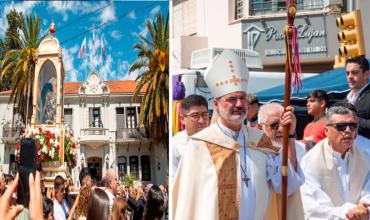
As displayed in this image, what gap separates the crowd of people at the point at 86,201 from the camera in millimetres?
1516

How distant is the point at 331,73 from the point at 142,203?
2380 mm

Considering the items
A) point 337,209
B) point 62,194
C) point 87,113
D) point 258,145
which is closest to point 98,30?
point 62,194

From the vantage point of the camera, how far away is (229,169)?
3.68 meters

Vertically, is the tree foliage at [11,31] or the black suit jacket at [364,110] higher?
the tree foliage at [11,31]

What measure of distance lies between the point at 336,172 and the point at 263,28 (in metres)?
11.1

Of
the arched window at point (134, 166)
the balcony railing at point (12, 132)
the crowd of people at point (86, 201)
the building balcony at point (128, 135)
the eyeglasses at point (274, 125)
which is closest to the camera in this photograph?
the crowd of people at point (86, 201)

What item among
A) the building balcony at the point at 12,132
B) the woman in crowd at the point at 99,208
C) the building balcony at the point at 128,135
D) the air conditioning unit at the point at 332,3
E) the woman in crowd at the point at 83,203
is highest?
the air conditioning unit at the point at 332,3

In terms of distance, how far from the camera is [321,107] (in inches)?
197

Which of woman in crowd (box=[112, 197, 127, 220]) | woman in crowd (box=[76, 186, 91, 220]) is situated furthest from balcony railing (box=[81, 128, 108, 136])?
woman in crowd (box=[112, 197, 127, 220])

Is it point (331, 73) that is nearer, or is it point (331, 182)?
point (331, 182)

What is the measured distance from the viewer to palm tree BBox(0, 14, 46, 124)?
6423 millimetres

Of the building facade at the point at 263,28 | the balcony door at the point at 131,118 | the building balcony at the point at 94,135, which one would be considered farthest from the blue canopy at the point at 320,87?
the building facade at the point at 263,28

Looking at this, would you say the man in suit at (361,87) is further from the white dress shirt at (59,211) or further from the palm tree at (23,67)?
the palm tree at (23,67)

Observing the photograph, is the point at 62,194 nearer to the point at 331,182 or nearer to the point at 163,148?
the point at 163,148
